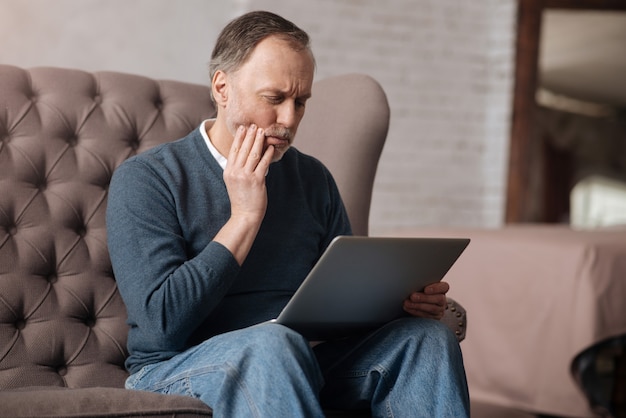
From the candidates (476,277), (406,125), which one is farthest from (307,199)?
(406,125)

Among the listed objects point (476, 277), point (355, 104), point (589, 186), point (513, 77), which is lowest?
point (589, 186)

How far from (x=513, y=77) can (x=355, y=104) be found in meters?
3.17

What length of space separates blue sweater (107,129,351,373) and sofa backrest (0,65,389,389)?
9.9 inches

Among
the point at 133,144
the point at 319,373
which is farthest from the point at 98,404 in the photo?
the point at 133,144

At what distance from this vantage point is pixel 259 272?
160cm

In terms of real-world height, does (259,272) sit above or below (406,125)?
above

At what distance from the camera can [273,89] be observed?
1.54 meters

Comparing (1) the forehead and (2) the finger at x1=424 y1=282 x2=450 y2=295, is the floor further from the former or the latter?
(1) the forehead

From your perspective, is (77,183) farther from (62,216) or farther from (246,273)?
(246,273)

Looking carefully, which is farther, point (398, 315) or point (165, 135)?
point (165, 135)

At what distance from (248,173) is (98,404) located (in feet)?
1.51

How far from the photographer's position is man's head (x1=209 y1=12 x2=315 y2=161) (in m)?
1.54

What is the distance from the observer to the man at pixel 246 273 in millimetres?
1294

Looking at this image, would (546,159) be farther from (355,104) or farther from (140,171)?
(140,171)
